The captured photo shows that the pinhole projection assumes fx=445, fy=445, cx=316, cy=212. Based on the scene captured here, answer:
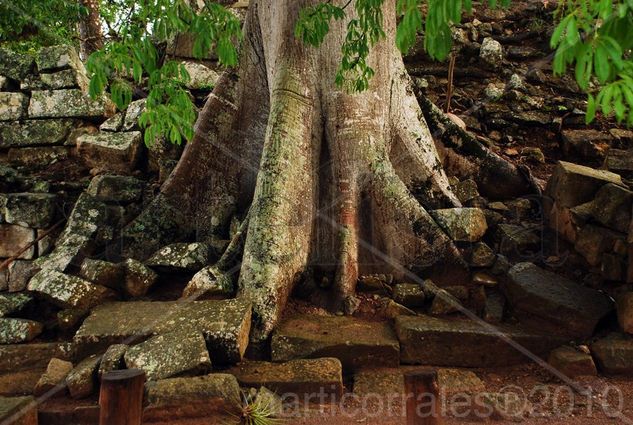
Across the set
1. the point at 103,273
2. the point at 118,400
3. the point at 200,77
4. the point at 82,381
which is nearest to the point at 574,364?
the point at 118,400

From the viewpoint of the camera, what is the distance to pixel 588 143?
493 cm

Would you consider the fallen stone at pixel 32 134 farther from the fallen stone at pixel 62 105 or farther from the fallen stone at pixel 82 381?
the fallen stone at pixel 82 381

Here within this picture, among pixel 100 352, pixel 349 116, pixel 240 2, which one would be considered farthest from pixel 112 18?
pixel 100 352

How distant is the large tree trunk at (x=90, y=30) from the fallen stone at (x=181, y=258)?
5049 mm

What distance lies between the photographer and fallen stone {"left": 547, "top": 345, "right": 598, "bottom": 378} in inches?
108

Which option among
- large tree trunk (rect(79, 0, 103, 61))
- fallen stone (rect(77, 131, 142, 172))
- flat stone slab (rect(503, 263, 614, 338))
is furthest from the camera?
large tree trunk (rect(79, 0, 103, 61))

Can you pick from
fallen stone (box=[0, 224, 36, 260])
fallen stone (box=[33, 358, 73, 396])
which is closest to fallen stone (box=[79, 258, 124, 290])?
fallen stone (box=[33, 358, 73, 396])

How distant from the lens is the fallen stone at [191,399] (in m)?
2.26

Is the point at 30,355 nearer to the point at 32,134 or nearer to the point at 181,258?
the point at 181,258

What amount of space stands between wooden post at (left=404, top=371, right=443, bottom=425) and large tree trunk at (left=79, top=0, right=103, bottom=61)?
7461mm

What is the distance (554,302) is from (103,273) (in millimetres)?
3269

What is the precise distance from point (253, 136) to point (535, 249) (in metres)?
2.75

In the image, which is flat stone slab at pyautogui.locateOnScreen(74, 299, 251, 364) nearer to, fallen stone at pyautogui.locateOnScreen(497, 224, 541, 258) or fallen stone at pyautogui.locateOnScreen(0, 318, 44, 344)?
fallen stone at pyautogui.locateOnScreen(0, 318, 44, 344)

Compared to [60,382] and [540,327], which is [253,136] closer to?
[60,382]
